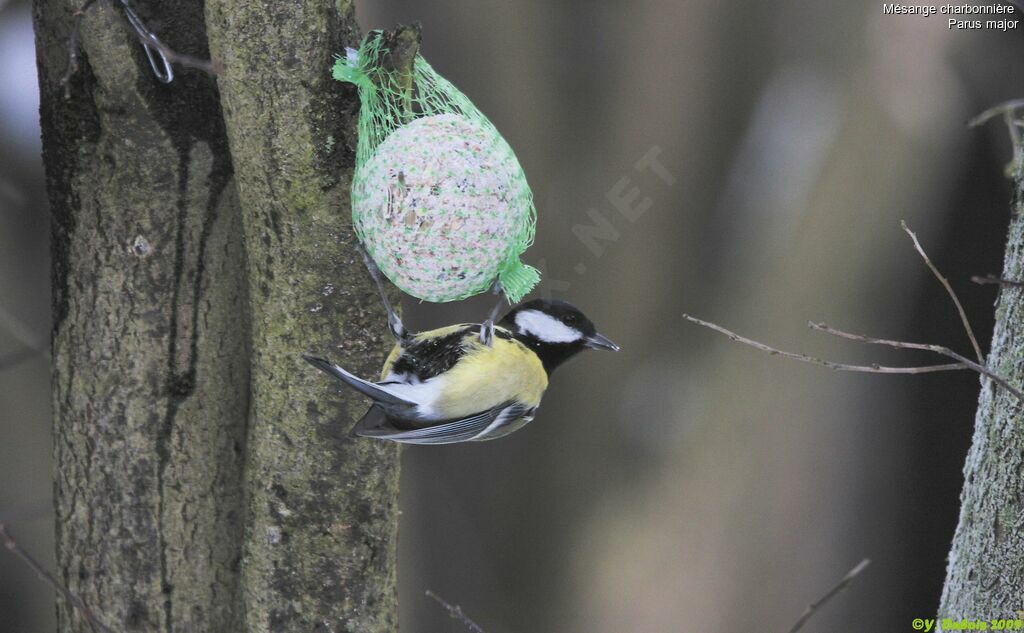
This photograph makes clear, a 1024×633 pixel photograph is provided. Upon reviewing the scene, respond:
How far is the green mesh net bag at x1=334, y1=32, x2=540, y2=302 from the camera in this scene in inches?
65.1

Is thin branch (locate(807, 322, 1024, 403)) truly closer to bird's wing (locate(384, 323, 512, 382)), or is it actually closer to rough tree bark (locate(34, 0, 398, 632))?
bird's wing (locate(384, 323, 512, 382))

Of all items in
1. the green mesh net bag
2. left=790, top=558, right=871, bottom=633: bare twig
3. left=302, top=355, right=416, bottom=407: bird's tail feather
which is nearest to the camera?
left=790, top=558, right=871, bottom=633: bare twig

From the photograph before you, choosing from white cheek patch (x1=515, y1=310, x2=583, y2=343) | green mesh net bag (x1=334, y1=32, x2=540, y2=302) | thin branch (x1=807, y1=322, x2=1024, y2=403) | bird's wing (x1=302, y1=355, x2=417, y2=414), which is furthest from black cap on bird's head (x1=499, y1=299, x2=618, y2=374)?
thin branch (x1=807, y1=322, x2=1024, y2=403)

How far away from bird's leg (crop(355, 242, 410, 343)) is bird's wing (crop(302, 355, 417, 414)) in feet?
0.37

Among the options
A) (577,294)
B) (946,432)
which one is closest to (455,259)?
(577,294)

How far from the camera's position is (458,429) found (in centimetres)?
179

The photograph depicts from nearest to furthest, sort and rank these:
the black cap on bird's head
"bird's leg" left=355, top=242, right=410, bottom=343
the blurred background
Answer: "bird's leg" left=355, top=242, right=410, bottom=343
the black cap on bird's head
the blurred background

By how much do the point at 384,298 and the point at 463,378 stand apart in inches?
8.0

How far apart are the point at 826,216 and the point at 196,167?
8.64 ft

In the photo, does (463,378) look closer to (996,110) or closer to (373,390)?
(373,390)

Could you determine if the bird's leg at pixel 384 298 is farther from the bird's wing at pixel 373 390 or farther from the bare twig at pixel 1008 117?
the bare twig at pixel 1008 117

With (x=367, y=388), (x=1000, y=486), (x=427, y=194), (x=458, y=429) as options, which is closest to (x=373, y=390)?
(x=367, y=388)

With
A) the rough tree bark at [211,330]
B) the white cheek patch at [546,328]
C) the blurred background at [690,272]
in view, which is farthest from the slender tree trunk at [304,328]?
the blurred background at [690,272]

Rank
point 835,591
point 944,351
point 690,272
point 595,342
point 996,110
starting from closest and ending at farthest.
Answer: point 835,591 → point 944,351 → point 996,110 → point 595,342 → point 690,272
